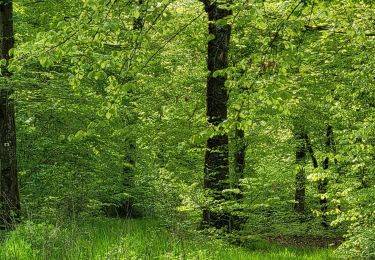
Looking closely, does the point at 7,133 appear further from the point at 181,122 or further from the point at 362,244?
the point at 362,244

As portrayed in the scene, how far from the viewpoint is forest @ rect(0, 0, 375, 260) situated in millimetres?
5223

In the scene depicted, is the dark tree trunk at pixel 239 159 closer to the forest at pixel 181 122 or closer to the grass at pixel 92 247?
the forest at pixel 181 122

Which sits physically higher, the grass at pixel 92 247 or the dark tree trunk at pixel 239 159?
the dark tree trunk at pixel 239 159

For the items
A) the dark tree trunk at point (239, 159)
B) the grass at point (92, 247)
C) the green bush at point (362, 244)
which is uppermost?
the dark tree trunk at point (239, 159)

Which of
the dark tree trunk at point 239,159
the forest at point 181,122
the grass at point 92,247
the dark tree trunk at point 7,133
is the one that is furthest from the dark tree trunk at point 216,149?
the dark tree trunk at point 7,133

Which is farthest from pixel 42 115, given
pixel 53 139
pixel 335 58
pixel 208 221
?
pixel 335 58

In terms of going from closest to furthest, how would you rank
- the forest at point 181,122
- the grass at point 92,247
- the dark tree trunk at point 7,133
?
the forest at point 181,122, the grass at point 92,247, the dark tree trunk at point 7,133

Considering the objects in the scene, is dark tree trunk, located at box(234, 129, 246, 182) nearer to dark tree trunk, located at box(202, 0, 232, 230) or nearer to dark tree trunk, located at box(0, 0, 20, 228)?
dark tree trunk, located at box(202, 0, 232, 230)

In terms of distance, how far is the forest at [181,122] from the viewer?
5223 mm

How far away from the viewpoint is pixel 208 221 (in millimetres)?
9562

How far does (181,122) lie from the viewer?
11.4 meters

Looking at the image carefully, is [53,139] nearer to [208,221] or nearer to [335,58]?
[208,221]

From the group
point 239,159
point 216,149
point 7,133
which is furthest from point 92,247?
point 239,159

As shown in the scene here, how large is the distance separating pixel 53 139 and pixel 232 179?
5553 mm
